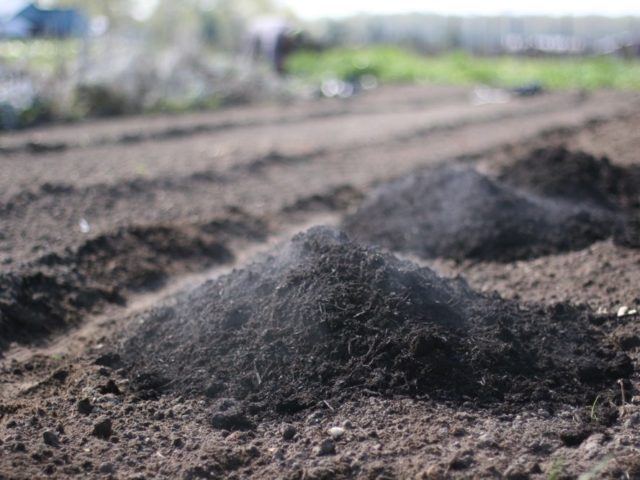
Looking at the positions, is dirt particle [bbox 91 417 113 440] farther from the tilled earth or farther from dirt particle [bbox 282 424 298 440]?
dirt particle [bbox 282 424 298 440]

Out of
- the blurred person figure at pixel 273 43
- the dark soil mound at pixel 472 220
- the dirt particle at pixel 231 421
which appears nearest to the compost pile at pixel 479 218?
the dark soil mound at pixel 472 220

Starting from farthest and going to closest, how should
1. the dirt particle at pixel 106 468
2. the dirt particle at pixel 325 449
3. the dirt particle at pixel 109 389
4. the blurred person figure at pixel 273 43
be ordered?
the blurred person figure at pixel 273 43, the dirt particle at pixel 109 389, the dirt particle at pixel 325 449, the dirt particle at pixel 106 468

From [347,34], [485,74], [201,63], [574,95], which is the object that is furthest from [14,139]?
[347,34]

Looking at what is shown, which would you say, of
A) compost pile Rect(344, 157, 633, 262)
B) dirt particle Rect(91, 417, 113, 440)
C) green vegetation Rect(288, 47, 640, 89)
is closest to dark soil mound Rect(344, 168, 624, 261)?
compost pile Rect(344, 157, 633, 262)

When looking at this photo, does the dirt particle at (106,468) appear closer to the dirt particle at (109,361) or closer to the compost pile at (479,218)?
the dirt particle at (109,361)

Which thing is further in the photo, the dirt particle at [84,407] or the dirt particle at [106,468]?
the dirt particle at [84,407]

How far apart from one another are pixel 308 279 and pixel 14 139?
8.37 metres

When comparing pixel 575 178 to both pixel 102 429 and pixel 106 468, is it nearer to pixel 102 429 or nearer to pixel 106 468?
pixel 102 429

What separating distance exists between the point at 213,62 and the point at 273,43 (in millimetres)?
7348

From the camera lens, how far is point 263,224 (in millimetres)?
8602

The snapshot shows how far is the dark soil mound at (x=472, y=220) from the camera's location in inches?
290

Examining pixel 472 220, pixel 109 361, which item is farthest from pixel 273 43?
pixel 109 361

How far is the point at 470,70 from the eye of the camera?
26844mm

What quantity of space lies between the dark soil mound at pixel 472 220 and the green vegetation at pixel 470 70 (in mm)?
15862
